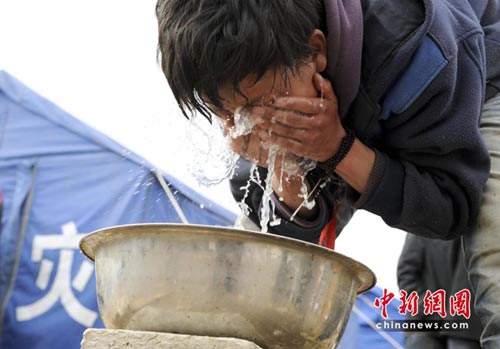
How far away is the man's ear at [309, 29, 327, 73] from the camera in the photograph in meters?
1.41

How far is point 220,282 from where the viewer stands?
1.16 m

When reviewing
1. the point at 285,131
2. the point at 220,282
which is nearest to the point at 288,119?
the point at 285,131

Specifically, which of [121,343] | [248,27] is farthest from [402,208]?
[121,343]

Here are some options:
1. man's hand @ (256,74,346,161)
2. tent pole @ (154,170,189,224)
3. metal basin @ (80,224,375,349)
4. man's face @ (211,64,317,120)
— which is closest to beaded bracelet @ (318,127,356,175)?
man's hand @ (256,74,346,161)

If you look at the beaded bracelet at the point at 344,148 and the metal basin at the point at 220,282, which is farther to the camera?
the beaded bracelet at the point at 344,148

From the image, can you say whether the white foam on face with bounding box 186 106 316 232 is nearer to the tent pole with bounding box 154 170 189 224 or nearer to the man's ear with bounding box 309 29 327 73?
the man's ear with bounding box 309 29 327 73

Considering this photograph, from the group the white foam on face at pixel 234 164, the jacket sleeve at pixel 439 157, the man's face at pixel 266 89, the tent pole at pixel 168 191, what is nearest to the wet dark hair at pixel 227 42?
the man's face at pixel 266 89

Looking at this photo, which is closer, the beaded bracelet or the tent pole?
the beaded bracelet

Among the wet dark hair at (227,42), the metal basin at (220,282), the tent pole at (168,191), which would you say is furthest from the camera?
the tent pole at (168,191)

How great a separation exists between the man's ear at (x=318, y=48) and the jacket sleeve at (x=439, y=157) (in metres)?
0.17

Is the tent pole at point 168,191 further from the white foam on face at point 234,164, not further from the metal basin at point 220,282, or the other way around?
the metal basin at point 220,282

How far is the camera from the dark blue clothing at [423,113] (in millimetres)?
1448

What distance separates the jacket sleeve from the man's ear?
17 cm

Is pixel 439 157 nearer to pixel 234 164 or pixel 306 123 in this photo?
pixel 306 123
